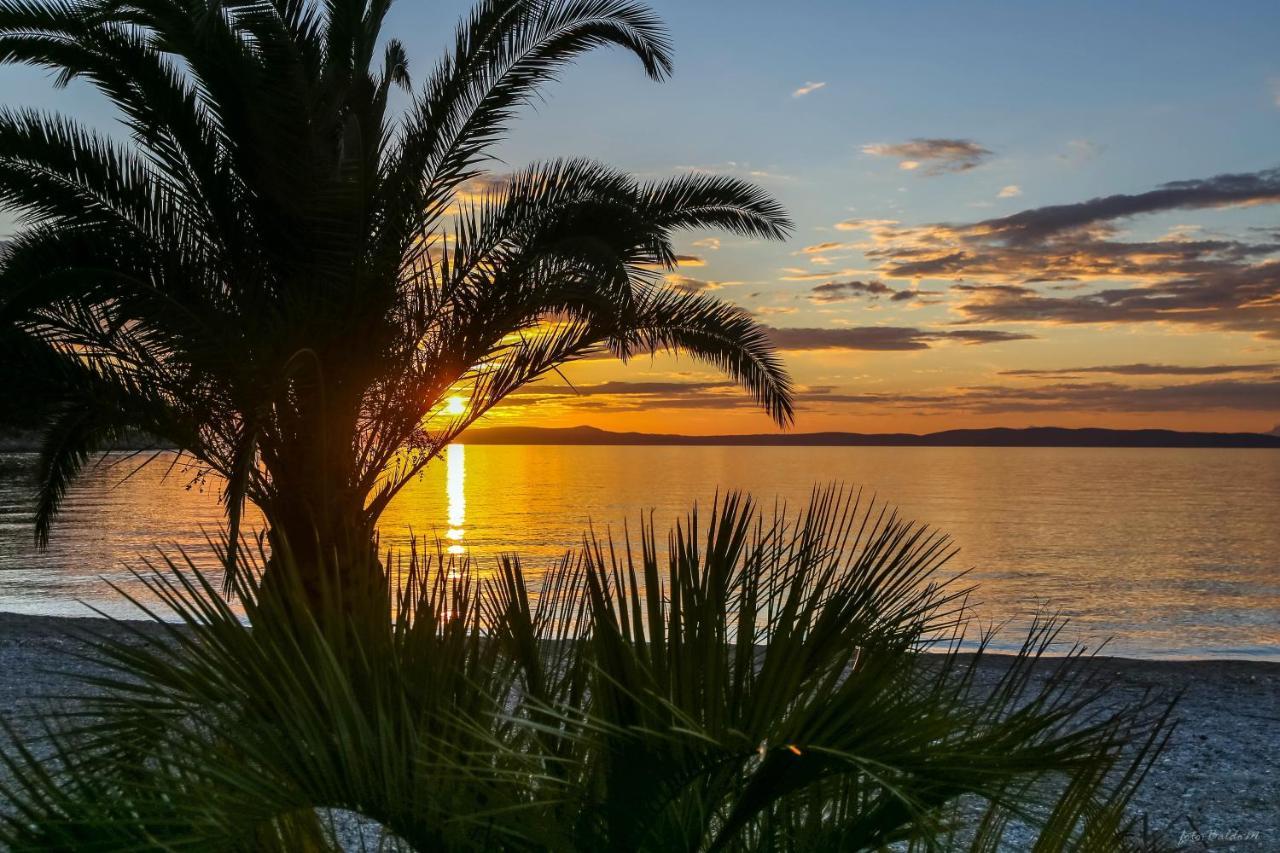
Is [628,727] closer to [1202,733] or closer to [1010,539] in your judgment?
[1202,733]

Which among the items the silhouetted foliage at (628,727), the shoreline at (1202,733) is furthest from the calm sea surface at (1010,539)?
the shoreline at (1202,733)

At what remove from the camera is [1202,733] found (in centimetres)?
930

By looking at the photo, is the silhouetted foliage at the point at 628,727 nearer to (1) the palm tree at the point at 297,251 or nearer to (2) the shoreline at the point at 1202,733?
(2) the shoreline at the point at 1202,733

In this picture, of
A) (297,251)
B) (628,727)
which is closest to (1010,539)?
(297,251)

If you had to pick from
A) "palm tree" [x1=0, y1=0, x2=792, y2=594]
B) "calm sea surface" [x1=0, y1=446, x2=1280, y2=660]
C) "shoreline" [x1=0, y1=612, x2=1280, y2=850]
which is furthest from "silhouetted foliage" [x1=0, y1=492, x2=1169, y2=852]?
"palm tree" [x1=0, y1=0, x2=792, y2=594]

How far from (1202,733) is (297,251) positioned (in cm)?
878

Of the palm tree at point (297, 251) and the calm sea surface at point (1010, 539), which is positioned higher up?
the palm tree at point (297, 251)

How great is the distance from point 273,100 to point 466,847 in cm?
A: 768

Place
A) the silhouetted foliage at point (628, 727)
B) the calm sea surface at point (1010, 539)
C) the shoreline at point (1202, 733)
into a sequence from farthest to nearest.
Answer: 1. the calm sea surface at point (1010, 539)
2. the shoreline at point (1202, 733)
3. the silhouetted foliage at point (628, 727)

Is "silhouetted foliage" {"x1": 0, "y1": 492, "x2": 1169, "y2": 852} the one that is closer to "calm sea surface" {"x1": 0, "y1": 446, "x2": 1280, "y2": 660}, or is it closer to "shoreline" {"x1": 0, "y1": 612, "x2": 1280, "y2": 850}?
"calm sea surface" {"x1": 0, "y1": 446, "x2": 1280, "y2": 660}

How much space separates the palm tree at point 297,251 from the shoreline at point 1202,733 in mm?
2204

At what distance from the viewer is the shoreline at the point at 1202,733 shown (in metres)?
→ 6.69

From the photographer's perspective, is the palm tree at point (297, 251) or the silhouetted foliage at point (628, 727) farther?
the palm tree at point (297, 251)

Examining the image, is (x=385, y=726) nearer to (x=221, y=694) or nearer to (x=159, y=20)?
(x=221, y=694)
